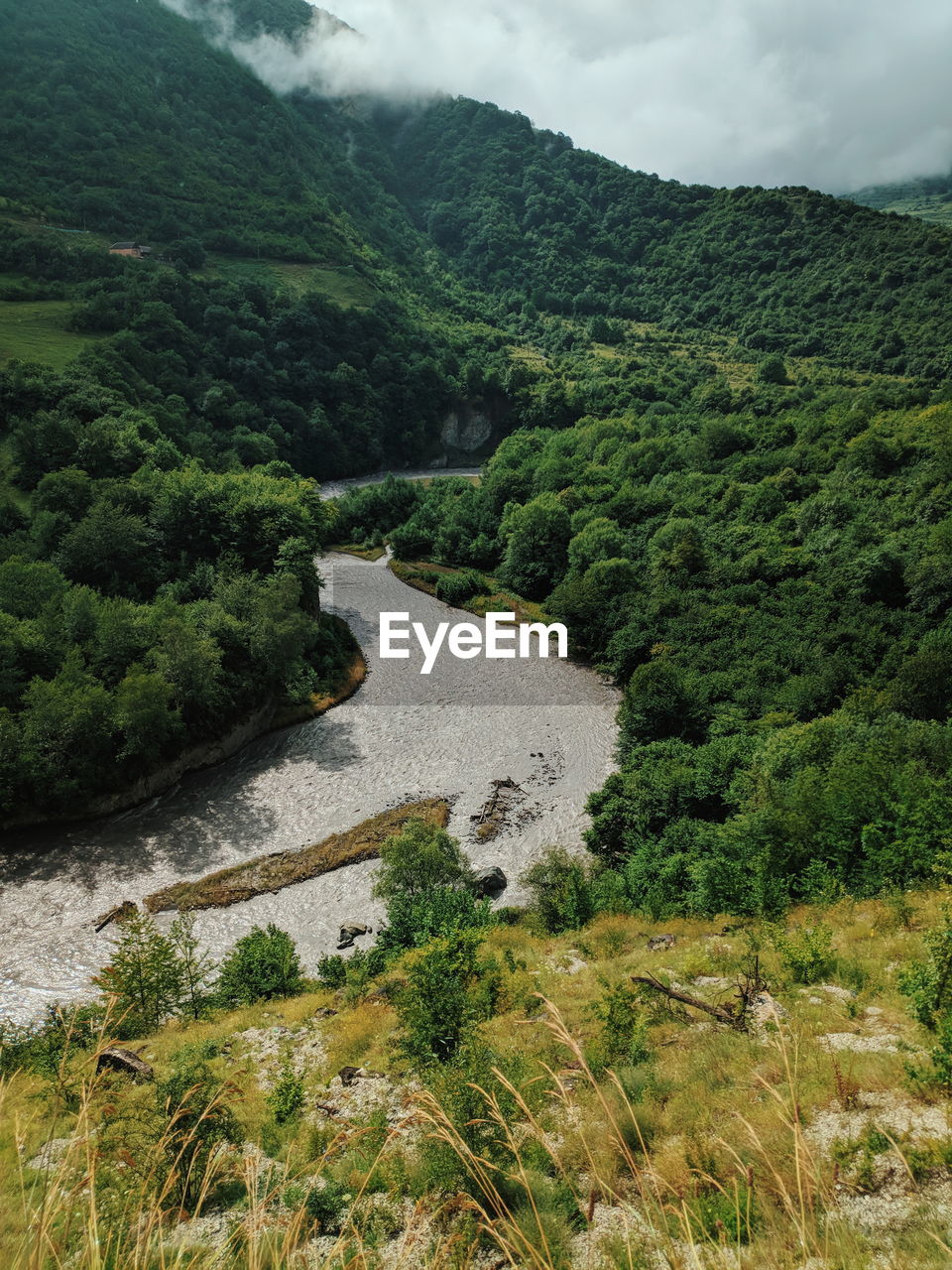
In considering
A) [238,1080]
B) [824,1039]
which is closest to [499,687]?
[238,1080]

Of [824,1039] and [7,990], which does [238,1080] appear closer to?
[824,1039]

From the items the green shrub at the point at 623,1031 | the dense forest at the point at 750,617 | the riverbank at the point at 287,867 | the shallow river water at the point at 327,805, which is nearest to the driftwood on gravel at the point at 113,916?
the shallow river water at the point at 327,805

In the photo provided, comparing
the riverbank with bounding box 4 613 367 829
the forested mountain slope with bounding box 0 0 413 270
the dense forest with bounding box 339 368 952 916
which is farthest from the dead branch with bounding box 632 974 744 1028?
the forested mountain slope with bounding box 0 0 413 270

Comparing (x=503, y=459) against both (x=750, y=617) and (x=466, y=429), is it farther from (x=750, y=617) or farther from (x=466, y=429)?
(x=750, y=617)

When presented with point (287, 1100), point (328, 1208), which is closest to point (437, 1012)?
point (287, 1100)

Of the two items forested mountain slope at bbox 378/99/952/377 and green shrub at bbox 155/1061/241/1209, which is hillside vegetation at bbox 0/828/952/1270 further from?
forested mountain slope at bbox 378/99/952/377

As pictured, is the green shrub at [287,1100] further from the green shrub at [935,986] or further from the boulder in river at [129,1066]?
the green shrub at [935,986]
